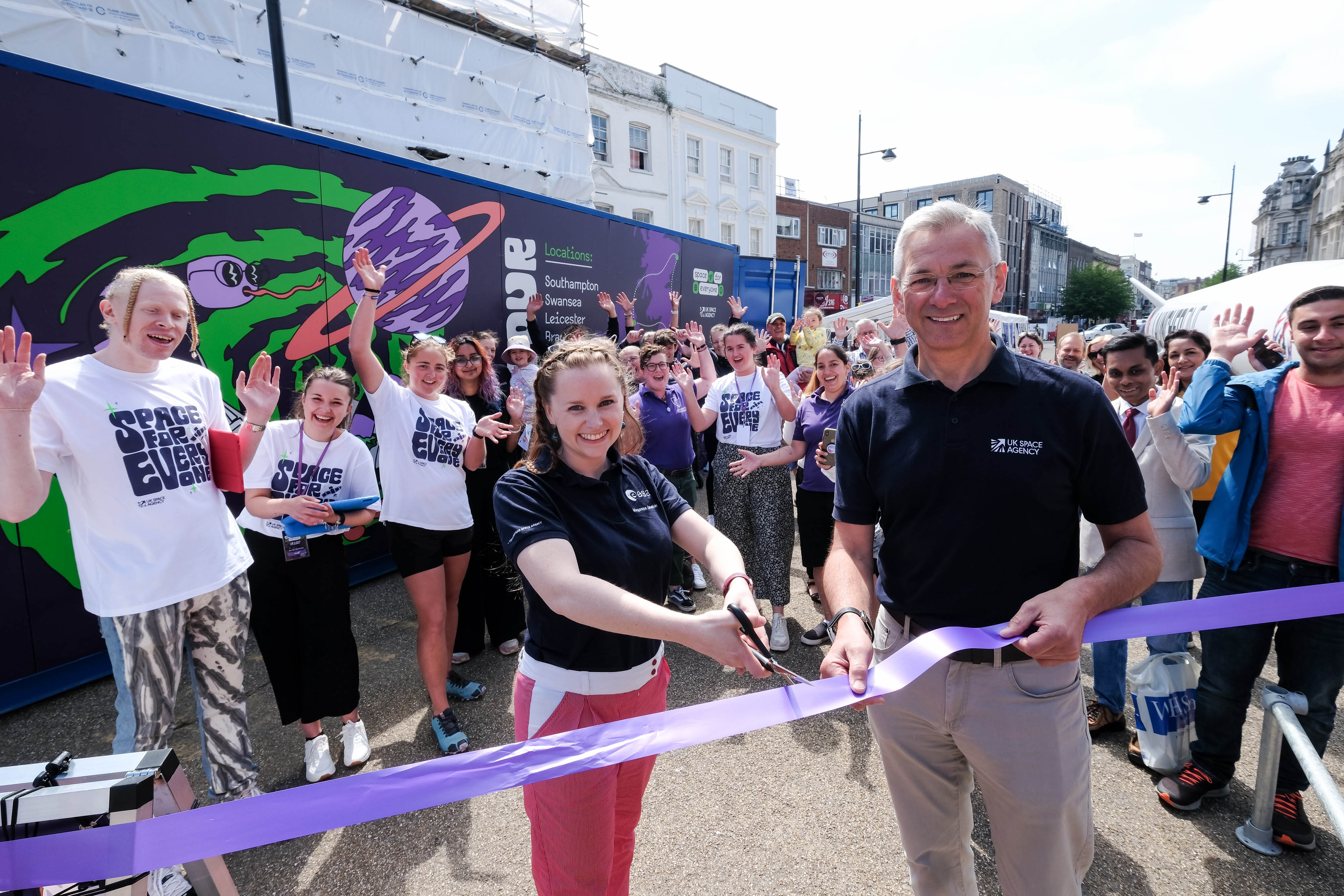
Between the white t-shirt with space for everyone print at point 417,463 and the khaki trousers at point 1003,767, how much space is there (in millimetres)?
2560

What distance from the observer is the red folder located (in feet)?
8.64

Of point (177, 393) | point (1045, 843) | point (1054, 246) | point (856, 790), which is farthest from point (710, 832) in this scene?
point (1054, 246)

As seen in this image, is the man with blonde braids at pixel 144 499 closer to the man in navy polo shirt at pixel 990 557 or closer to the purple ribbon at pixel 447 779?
the purple ribbon at pixel 447 779

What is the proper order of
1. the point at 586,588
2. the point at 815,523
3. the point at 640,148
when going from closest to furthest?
the point at 586,588 → the point at 815,523 → the point at 640,148

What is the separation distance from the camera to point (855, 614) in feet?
5.48

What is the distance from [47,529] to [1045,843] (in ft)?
16.7

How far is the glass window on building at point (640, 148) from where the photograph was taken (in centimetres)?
2336

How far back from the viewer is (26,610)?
3.68m

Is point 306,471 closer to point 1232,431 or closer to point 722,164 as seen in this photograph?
point 1232,431

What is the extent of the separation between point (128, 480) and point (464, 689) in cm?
213

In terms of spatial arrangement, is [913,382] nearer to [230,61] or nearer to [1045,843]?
[1045,843]

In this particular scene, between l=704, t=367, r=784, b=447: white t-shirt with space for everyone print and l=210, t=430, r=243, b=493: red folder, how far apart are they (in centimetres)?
317

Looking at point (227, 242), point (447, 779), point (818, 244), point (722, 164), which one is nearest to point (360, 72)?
point (227, 242)

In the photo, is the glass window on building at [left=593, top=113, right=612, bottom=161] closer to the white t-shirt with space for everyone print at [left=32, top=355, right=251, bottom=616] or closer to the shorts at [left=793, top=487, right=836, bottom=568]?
the shorts at [left=793, top=487, right=836, bottom=568]
